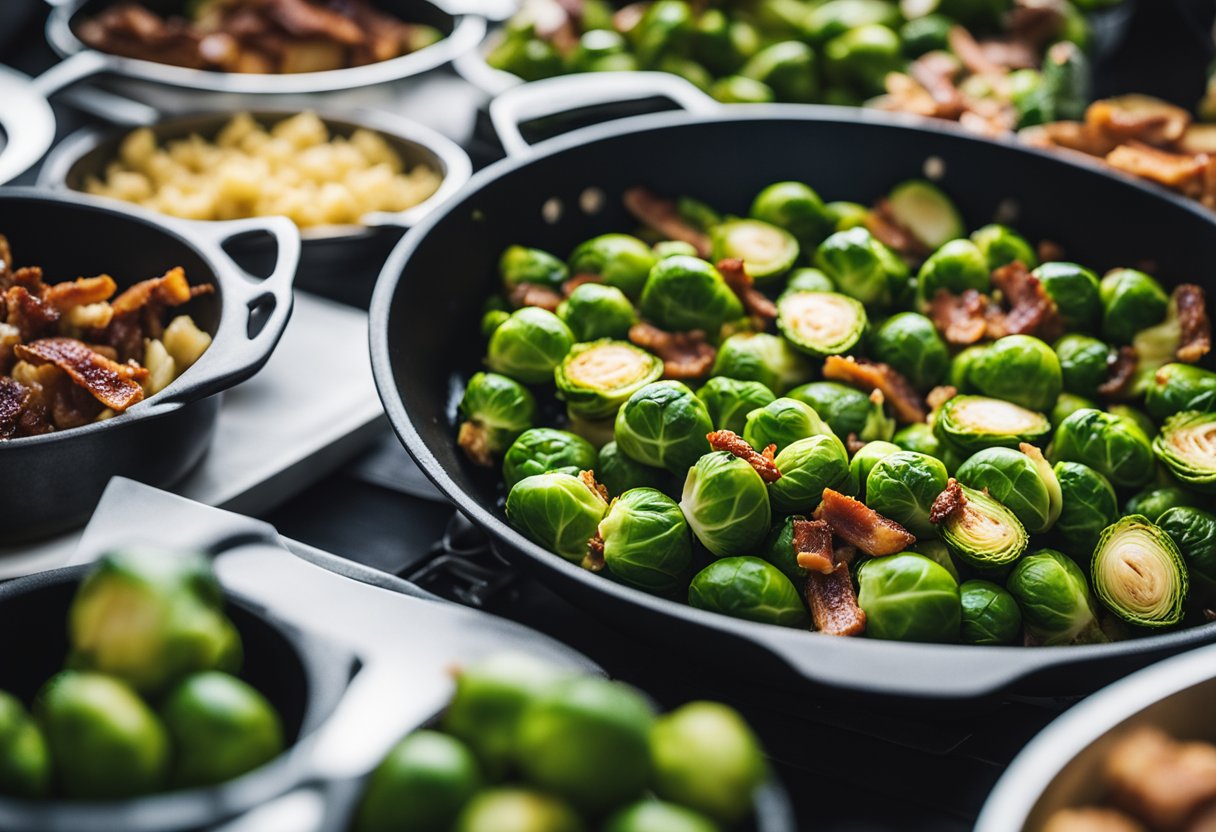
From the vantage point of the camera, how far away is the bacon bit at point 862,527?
5.24 ft

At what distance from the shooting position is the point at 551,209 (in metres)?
2.36

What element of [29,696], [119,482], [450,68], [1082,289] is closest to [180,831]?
[29,696]

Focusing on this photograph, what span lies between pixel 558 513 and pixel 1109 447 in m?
0.90

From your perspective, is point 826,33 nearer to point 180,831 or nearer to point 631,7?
point 631,7

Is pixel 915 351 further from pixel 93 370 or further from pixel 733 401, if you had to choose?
pixel 93 370

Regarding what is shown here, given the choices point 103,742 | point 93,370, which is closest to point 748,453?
point 103,742

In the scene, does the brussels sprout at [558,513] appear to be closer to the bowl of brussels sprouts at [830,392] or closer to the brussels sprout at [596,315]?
the bowl of brussels sprouts at [830,392]

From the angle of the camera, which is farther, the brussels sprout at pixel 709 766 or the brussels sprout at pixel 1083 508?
the brussels sprout at pixel 1083 508

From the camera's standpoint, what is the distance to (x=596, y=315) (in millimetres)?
2059

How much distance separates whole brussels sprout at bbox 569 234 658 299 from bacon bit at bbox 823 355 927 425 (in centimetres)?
43

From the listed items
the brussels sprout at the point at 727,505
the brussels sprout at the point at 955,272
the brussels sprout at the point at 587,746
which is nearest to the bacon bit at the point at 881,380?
the brussels sprout at the point at 955,272

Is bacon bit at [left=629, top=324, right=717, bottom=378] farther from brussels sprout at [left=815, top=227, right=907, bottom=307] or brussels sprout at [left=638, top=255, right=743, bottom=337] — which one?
brussels sprout at [left=815, top=227, right=907, bottom=307]

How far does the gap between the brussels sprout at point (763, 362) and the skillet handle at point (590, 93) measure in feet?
2.68

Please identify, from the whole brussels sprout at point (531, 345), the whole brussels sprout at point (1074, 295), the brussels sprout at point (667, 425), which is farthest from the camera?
the whole brussels sprout at point (1074, 295)
